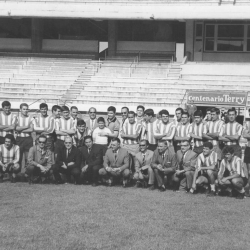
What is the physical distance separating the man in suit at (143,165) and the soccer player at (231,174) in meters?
1.52

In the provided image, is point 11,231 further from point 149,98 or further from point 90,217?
point 149,98

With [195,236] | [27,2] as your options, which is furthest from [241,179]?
[27,2]

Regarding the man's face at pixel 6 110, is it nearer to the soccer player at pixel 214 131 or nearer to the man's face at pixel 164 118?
the man's face at pixel 164 118

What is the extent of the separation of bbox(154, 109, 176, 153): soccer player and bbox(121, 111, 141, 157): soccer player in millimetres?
481

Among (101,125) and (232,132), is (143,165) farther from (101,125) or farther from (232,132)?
(232,132)

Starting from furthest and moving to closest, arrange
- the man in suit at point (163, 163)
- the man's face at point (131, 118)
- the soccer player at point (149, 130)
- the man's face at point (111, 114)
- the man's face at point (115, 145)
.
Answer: the man's face at point (111, 114) < the soccer player at point (149, 130) < the man's face at point (131, 118) < the man's face at point (115, 145) < the man in suit at point (163, 163)

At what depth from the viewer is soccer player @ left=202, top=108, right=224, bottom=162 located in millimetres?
11812

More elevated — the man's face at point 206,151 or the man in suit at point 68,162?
the man's face at point 206,151

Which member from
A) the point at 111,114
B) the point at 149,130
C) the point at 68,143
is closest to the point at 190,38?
the point at 111,114

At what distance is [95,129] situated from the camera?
12578mm

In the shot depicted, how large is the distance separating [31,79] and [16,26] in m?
5.43

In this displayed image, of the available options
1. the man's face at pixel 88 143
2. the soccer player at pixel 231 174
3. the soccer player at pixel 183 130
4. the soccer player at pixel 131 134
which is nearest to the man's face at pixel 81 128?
the man's face at pixel 88 143

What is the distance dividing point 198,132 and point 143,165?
1456 mm

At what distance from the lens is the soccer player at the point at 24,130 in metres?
12.6
